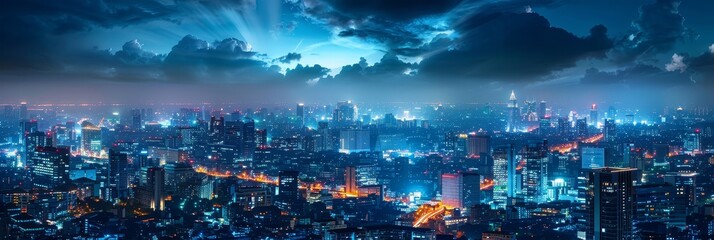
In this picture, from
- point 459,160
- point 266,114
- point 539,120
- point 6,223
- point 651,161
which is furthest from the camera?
point 266,114

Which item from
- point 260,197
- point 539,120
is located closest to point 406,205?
point 260,197

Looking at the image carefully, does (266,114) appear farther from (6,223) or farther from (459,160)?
(6,223)

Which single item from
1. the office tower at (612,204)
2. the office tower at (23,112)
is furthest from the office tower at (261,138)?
the office tower at (612,204)

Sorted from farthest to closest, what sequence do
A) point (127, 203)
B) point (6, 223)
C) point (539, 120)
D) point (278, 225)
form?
point (539, 120), point (127, 203), point (278, 225), point (6, 223)

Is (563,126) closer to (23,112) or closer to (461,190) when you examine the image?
(461,190)

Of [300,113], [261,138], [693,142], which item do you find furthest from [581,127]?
[261,138]

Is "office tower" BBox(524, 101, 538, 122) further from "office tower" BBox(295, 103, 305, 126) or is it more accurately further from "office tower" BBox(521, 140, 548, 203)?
"office tower" BBox(295, 103, 305, 126)

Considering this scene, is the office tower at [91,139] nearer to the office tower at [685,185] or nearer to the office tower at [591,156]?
the office tower at [591,156]
